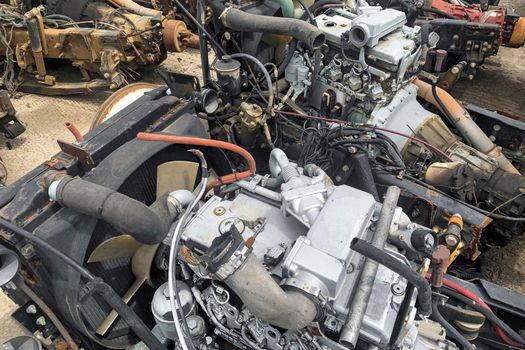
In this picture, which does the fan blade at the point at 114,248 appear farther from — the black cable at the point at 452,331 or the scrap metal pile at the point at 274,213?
the black cable at the point at 452,331

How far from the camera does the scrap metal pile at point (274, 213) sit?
1502 millimetres

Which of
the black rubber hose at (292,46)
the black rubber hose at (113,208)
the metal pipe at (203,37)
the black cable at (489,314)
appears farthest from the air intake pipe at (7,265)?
the black rubber hose at (292,46)

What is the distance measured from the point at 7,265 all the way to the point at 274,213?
1.06 metres

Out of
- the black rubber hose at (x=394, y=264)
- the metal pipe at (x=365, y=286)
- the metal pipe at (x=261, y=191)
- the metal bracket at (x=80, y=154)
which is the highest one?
the black rubber hose at (x=394, y=264)

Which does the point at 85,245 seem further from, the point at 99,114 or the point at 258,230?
the point at 99,114

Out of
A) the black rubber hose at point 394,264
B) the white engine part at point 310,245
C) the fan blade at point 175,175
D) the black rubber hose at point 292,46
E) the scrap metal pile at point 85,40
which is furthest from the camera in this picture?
the scrap metal pile at point 85,40

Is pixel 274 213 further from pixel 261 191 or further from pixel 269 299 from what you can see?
pixel 269 299

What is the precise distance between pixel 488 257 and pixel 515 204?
0.62m

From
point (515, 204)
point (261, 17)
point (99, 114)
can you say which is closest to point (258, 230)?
point (99, 114)

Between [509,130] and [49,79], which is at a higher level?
[509,130]

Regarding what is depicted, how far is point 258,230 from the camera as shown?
1752 millimetres

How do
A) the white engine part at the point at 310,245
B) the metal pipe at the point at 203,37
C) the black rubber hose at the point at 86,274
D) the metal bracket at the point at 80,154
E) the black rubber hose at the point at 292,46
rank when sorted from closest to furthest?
1. the white engine part at the point at 310,245
2. the black rubber hose at the point at 86,274
3. the metal bracket at the point at 80,154
4. the metal pipe at the point at 203,37
5. the black rubber hose at the point at 292,46

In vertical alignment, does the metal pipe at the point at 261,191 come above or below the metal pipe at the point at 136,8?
above

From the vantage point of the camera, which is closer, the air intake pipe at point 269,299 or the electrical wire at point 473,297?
the air intake pipe at point 269,299
